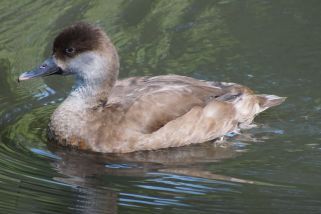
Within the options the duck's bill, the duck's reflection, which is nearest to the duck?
the duck's bill

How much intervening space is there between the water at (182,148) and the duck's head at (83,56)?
851 millimetres

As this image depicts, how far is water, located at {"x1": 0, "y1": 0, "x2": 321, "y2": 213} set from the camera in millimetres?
8359

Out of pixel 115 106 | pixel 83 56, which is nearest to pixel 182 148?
pixel 115 106

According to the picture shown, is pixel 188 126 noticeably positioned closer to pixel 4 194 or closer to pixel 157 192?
pixel 157 192

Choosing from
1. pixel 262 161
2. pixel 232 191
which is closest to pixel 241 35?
pixel 262 161

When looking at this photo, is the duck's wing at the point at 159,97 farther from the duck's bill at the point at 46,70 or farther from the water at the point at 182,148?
the duck's bill at the point at 46,70

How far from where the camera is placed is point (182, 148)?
1016 cm

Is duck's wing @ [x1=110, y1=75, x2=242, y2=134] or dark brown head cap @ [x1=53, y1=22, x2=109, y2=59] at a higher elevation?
dark brown head cap @ [x1=53, y1=22, x2=109, y2=59]

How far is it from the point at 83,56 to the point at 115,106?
689mm

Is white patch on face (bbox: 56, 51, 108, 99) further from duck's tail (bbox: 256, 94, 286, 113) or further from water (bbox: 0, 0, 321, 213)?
duck's tail (bbox: 256, 94, 286, 113)

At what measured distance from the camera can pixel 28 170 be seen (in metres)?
9.09

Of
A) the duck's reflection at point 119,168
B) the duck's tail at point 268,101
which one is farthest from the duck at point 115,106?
the duck's tail at point 268,101

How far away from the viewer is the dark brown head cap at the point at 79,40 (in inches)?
391

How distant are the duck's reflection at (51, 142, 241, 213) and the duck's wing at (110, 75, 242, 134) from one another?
14.8 inches
